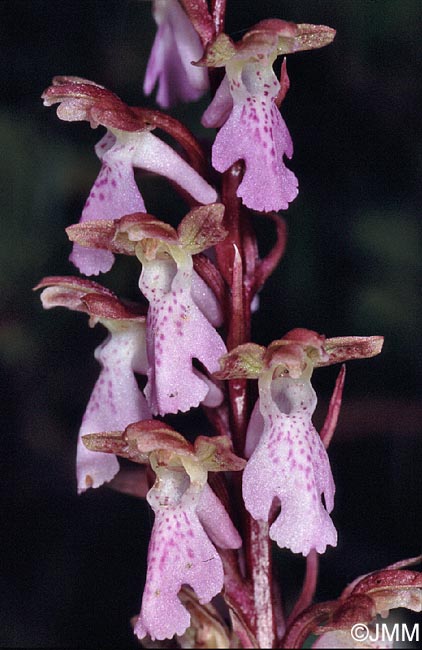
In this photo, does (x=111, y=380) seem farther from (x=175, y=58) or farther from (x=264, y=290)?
(x=264, y=290)

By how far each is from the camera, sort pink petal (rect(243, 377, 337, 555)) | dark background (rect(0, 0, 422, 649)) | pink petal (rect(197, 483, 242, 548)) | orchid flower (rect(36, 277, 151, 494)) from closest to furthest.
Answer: pink petal (rect(243, 377, 337, 555)) → pink petal (rect(197, 483, 242, 548)) → orchid flower (rect(36, 277, 151, 494)) → dark background (rect(0, 0, 422, 649))

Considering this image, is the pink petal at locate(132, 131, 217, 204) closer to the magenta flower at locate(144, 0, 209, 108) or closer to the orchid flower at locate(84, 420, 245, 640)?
the magenta flower at locate(144, 0, 209, 108)

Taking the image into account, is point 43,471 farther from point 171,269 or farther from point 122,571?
point 171,269

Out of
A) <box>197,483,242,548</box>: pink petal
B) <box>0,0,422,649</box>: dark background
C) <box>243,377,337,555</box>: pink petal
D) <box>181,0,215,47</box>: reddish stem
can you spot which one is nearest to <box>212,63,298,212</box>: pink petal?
<box>181,0,215,47</box>: reddish stem

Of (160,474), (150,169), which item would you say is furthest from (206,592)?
(150,169)

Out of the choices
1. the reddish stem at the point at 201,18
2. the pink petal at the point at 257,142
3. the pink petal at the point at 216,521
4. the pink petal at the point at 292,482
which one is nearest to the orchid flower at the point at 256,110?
the pink petal at the point at 257,142

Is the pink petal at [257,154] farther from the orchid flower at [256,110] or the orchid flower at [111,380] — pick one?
the orchid flower at [111,380]
